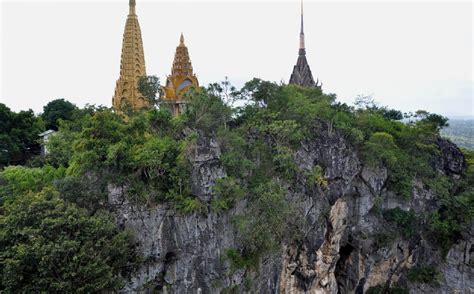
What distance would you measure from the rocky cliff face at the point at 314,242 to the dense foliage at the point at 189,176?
0.43 metres

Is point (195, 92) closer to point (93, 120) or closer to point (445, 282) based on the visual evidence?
point (93, 120)

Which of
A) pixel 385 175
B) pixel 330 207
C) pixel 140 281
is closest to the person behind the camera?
pixel 140 281

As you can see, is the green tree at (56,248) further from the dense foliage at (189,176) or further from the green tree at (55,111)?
the green tree at (55,111)

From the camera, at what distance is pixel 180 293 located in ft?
47.8

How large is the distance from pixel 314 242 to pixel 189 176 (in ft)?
24.4

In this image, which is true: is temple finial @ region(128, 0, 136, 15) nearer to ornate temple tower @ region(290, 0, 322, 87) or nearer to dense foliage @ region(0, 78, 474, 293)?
dense foliage @ region(0, 78, 474, 293)

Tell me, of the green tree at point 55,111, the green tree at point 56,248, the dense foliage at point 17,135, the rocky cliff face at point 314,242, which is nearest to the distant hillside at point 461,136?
the rocky cliff face at point 314,242

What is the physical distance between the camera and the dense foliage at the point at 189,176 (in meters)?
12.0

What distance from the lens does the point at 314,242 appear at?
725 inches

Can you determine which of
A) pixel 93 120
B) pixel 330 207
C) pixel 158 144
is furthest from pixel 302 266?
pixel 93 120

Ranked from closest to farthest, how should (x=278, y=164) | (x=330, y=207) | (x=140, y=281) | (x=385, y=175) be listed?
(x=140, y=281), (x=278, y=164), (x=330, y=207), (x=385, y=175)

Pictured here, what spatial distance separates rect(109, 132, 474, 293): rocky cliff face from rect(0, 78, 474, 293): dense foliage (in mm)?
425

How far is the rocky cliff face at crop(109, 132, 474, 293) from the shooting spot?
1444 centimetres

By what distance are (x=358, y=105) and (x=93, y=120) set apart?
16.8m
